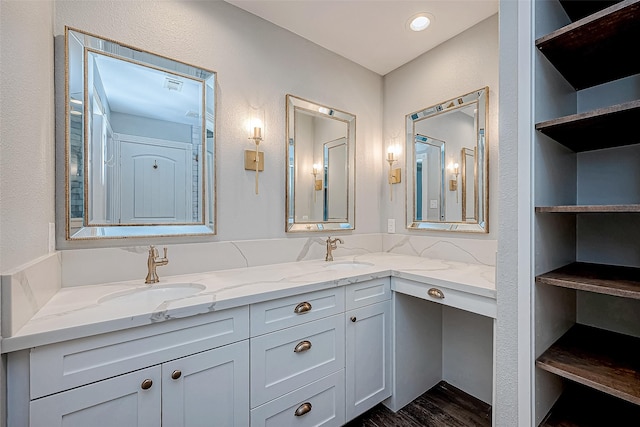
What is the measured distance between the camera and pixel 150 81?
154 cm

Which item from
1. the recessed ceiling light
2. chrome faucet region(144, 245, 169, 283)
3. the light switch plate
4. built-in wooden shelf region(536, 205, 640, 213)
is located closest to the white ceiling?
the recessed ceiling light

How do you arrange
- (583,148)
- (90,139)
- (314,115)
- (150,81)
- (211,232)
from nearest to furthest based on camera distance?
(583,148), (90,139), (150,81), (211,232), (314,115)

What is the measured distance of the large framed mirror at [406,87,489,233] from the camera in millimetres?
1898

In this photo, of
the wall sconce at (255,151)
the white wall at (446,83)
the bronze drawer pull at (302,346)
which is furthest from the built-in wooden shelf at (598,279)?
the wall sconce at (255,151)

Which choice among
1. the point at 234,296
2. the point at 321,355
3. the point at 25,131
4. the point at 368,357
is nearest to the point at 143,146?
the point at 25,131

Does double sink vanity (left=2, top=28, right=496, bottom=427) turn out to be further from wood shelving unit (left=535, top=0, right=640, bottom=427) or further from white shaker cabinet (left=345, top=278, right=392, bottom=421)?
wood shelving unit (left=535, top=0, right=640, bottom=427)

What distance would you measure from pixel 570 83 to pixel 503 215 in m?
0.69

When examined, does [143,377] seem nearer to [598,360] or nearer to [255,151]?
[255,151]

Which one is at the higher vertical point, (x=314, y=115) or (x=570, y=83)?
(x=314, y=115)

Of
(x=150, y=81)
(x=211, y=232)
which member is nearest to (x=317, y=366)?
(x=211, y=232)

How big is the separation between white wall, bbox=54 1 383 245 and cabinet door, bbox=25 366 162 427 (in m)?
0.87

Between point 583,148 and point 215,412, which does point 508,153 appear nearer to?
point 583,148

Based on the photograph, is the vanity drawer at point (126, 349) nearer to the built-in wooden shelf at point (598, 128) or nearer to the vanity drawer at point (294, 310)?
the vanity drawer at point (294, 310)

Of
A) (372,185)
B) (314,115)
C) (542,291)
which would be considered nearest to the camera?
(542,291)
